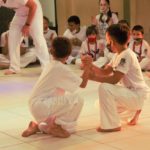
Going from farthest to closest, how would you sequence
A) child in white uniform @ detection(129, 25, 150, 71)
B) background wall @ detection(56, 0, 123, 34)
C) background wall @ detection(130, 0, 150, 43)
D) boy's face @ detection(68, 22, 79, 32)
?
background wall @ detection(130, 0, 150, 43), background wall @ detection(56, 0, 123, 34), boy's face @ detection(68, 22, 79, 32), child in white uniform @ detection(129, 25, 150, 71)

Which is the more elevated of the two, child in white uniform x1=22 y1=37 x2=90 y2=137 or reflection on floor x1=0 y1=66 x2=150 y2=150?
child in white uniform x1=22 y1=37 x2=90 y2=137

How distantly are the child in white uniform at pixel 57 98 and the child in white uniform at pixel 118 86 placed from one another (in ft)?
0.61

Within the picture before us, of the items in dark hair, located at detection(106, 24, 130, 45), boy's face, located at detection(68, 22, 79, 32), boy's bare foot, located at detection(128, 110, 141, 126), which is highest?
dark hair, located at detection(106, 24, 130, 45)

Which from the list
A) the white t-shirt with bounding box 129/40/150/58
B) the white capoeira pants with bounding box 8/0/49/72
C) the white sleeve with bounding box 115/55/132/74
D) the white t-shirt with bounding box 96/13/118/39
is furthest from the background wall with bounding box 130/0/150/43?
the white sleeve with bounding box 115/55/132/74

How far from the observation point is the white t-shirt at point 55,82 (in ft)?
12.3

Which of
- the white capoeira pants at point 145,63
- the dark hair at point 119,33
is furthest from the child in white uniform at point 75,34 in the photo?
the dark hair at point 119,33

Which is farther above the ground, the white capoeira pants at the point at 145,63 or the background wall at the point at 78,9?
the background wall at the point at 78,9

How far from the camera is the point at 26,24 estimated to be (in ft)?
22.5

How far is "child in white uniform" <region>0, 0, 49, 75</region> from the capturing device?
22.1 ft

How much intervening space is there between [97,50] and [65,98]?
5016 mm

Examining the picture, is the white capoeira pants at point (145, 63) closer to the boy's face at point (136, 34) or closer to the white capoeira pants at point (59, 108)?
the boy's face at point (136, 34)

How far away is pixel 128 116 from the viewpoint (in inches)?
164

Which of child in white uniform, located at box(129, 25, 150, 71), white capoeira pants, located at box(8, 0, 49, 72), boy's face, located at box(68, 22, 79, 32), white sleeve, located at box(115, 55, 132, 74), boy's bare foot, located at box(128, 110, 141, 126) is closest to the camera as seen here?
white sleeve, located at box(115, 55, 132, 74)

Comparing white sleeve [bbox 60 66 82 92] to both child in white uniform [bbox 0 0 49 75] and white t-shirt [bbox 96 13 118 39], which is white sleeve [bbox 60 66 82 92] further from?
white t-shirt [bbox 96 13 118 39]
